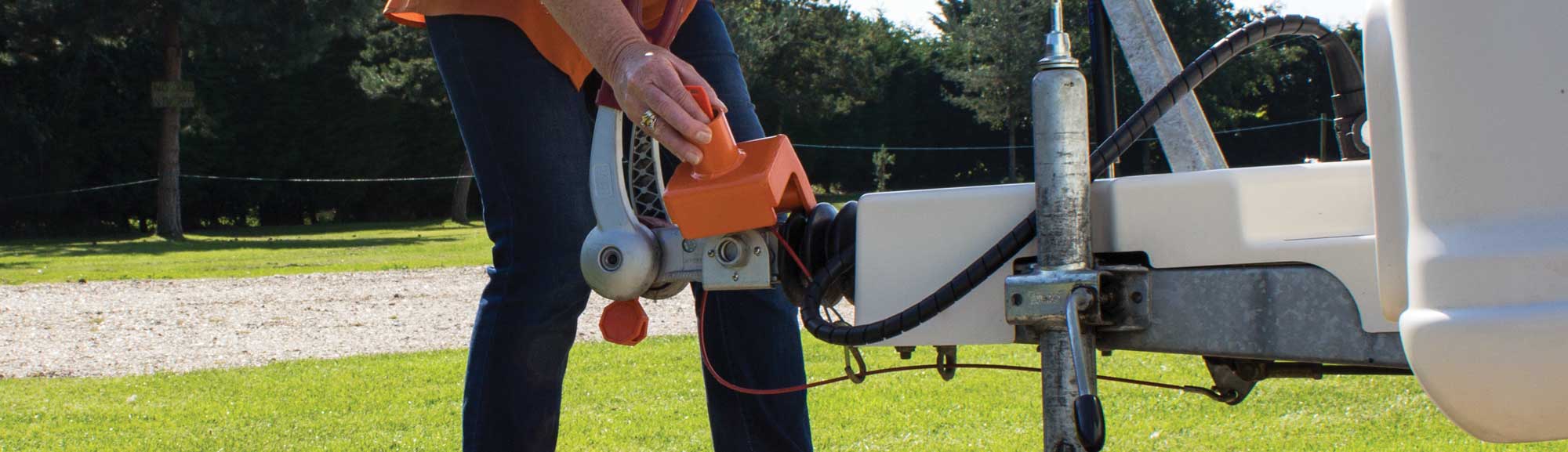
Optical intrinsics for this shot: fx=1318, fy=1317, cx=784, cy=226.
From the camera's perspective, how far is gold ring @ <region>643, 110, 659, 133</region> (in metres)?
1.35

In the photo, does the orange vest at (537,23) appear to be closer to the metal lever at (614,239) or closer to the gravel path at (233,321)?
the metal lever at (614,239)

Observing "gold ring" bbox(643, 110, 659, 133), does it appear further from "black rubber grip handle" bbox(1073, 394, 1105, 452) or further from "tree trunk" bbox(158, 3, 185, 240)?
"tree trunk" bbox(158, 3, 185, 240)

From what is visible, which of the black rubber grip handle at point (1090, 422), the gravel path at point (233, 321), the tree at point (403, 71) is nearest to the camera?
the black rubber grip handle at point (1090, 422)

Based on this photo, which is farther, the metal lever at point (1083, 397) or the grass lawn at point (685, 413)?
the grass lawn at point (685, 413)

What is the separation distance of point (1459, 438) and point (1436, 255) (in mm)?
2074

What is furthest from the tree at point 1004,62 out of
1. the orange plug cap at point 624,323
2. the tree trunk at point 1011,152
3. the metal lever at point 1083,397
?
the metal lever at point 1083,397

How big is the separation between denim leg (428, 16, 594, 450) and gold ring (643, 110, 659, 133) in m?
0.29

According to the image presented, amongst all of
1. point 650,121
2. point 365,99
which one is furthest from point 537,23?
point 365,99

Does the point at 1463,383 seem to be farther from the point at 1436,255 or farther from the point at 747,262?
the point at 747,262

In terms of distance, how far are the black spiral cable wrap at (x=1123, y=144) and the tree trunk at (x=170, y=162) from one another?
1925 cm

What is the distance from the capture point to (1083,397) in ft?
3.35

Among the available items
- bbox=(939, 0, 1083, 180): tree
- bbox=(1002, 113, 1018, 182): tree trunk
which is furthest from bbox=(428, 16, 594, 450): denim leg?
bbox=(939, 0, 1083, 180): tree

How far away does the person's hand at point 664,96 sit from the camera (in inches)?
51.5

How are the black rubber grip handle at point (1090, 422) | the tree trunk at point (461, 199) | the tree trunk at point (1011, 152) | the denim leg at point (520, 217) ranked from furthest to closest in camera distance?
the tree trunk at point (1011, 152), the tree trunk at point (461, 199), the denim leg at point (520, 217), the black rubber grip handle at point (1090, 422)
